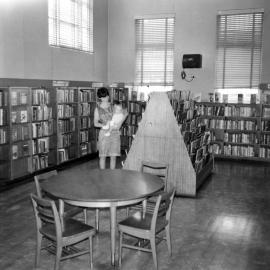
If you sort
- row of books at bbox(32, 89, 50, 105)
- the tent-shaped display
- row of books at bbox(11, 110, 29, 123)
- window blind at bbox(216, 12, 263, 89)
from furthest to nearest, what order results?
window blind at bbox(216, 12, 263, 89) → row of books at bbox(32, 89, 50, 105) → row of books at bbox(11, 110, 29, 123) → the tent-shaped display

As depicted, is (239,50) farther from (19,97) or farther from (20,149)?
(20,149)

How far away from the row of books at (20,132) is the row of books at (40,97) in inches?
22.6

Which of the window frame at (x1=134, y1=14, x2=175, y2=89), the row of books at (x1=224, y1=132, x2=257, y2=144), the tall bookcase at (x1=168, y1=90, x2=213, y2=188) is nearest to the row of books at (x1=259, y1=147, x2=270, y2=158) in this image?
the row of books at (x1=224, y1=132, x2=257, y2=144)

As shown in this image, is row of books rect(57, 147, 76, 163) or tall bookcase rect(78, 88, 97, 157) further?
tall bookcase rect(78, 88, 97, 157)

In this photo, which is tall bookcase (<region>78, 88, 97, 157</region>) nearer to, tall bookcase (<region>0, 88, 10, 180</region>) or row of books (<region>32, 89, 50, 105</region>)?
row of books (<region>32, 89, 50, 105</region>)

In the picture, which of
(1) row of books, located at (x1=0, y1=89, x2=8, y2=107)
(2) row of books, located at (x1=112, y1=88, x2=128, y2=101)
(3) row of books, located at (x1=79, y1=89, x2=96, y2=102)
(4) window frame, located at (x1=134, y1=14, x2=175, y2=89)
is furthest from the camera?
(4) window frame, located at (x1=134, y1=14, x2=175, y2=89)

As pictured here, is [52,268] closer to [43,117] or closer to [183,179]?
[183,179]

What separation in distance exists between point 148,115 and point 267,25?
5.63m

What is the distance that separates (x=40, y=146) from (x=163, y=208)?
5.17 metres

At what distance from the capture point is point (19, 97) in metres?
7.80

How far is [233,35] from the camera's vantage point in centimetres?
1085

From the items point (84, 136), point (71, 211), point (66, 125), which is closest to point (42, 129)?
point (66, 125)

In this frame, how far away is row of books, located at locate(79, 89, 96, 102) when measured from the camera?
399 inches

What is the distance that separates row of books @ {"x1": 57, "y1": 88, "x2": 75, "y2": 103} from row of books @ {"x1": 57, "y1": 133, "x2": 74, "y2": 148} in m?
0.86
